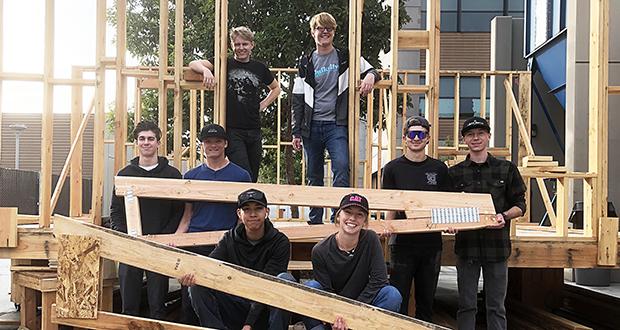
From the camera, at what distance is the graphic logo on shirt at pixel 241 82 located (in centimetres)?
555

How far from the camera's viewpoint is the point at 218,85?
5469mm

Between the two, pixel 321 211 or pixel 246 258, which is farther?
pixel 321 211

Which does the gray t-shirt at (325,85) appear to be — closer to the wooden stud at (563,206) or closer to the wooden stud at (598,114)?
the wooden stud at (563,206)

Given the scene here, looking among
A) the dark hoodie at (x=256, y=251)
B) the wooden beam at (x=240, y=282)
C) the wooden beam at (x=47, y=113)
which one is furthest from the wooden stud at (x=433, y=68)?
the wooden beam at (x=47, y=113)

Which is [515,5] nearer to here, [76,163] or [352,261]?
[76,163]

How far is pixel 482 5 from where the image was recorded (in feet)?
74.9

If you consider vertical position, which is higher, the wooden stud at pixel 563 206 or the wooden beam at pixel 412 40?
→ the wooden beam at pixel 412 40

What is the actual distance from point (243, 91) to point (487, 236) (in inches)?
94.4

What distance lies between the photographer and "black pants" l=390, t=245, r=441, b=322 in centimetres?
476

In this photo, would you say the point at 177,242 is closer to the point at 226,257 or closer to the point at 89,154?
the point at 226,257

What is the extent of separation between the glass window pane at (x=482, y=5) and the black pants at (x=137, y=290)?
66.4 feet

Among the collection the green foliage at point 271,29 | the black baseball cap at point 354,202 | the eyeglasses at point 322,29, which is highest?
the green foliage at point 271,29

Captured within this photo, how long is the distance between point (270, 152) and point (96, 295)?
11418mm

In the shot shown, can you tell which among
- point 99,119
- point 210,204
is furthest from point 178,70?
point 210,204
